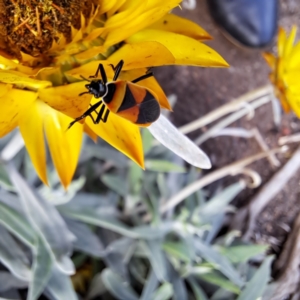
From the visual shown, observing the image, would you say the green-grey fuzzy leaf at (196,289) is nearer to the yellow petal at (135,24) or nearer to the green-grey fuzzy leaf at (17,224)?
the green-grey fuzzy leaf at (17,224)

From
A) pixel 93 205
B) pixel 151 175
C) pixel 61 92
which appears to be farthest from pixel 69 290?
pixel 61 92

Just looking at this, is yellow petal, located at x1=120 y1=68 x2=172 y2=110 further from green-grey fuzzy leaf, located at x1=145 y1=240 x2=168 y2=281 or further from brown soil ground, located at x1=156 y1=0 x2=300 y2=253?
brown soil ground, located at x1=156 y1=0 x2=300 y2=253

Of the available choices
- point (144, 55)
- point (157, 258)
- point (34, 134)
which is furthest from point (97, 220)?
point (144, 55)

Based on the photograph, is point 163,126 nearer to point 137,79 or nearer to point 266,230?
point 137,79

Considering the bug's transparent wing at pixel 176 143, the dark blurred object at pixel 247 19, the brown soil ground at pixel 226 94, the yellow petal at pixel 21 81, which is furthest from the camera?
the dark blurred object at pixel 247 19

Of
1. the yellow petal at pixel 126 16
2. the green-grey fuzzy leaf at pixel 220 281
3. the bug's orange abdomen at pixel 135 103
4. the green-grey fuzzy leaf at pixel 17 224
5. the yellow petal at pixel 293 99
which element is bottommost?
the green-grey fuzzy leaf at pixel 220 281

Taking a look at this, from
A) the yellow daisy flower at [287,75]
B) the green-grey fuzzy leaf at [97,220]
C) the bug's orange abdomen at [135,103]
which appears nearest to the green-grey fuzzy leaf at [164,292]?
the green-grey fuzzy leaf at [97,220]

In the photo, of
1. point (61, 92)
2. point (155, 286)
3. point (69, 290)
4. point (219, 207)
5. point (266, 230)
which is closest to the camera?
point (61, 92)
